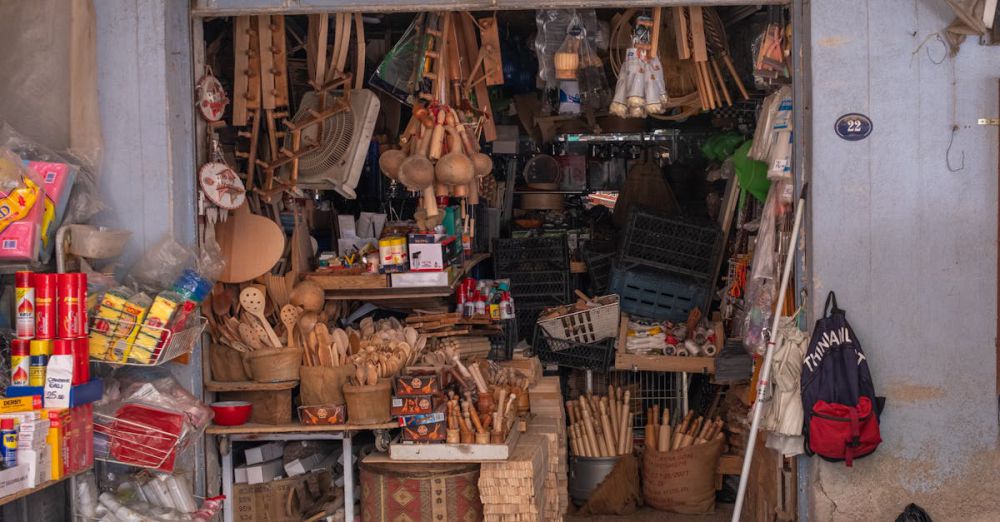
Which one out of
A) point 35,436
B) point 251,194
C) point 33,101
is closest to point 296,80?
point 251,194

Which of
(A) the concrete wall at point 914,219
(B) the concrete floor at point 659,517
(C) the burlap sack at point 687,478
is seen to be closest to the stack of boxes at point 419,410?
(A) the concrete wall at point 914,219

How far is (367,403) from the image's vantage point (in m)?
5.70

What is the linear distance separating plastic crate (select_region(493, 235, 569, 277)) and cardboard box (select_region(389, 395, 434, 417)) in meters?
3.06

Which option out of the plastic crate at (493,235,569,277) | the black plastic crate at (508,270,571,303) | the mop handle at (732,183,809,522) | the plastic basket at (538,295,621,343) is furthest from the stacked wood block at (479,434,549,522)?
the plastic crate at (493,235,569,277)

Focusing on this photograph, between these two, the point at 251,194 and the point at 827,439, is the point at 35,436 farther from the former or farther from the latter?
the point at 827,439

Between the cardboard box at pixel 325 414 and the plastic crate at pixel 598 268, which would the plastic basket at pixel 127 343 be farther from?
the plastic crate at pixel 598 268

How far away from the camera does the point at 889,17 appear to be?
543 cm

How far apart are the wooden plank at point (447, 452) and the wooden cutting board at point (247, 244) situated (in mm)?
1265

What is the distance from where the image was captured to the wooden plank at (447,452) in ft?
18.4

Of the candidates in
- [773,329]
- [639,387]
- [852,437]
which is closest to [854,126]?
[773,329]

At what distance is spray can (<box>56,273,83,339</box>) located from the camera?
15.3 ft

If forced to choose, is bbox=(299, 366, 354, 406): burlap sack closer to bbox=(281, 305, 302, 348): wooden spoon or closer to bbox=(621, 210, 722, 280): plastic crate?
bbox=(281, 305, 302, 348): wooden spoon

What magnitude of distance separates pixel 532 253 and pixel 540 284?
254 mm

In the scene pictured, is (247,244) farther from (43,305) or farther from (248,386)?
(43,305)
